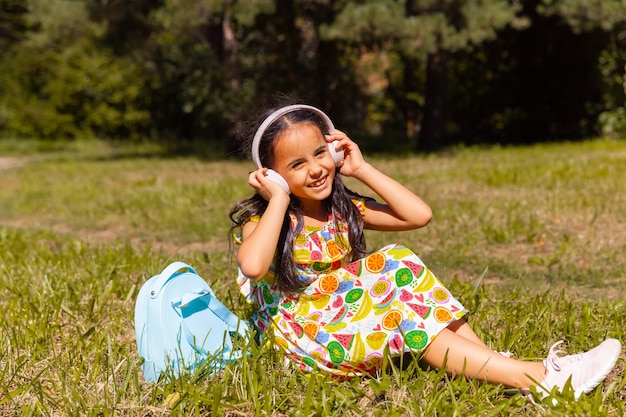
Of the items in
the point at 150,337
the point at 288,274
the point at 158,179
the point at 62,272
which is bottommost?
the point at 158,179

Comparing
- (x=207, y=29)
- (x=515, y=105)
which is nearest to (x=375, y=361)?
(x=207, y=29)

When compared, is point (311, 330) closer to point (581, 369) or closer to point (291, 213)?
point (291, 213)

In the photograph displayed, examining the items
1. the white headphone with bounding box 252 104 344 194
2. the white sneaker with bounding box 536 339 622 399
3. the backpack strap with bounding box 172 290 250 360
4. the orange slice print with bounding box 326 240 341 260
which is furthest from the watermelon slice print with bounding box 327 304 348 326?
the white sneaker with bounding box 536 339 622 399

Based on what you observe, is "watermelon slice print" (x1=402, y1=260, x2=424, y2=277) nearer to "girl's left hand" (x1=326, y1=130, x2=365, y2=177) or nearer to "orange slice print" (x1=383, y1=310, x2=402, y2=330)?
"orange slice print" (x1=383, y1=310, x2=402, y2=330)

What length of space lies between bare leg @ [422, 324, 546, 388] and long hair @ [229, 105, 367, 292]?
518 mm

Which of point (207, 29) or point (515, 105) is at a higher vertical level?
point (207, 29)

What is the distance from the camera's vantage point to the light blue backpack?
8.41 ft

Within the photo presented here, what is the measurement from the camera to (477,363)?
7.88 ft

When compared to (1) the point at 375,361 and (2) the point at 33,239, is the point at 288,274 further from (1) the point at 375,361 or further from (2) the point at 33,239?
(2) the point at 33,239

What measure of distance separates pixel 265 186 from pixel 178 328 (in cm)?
60

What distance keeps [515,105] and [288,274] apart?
12330mm

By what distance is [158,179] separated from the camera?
9477 mm

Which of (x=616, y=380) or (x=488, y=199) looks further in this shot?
(x=488, y=199)

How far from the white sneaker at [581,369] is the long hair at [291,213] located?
2.69 ft
